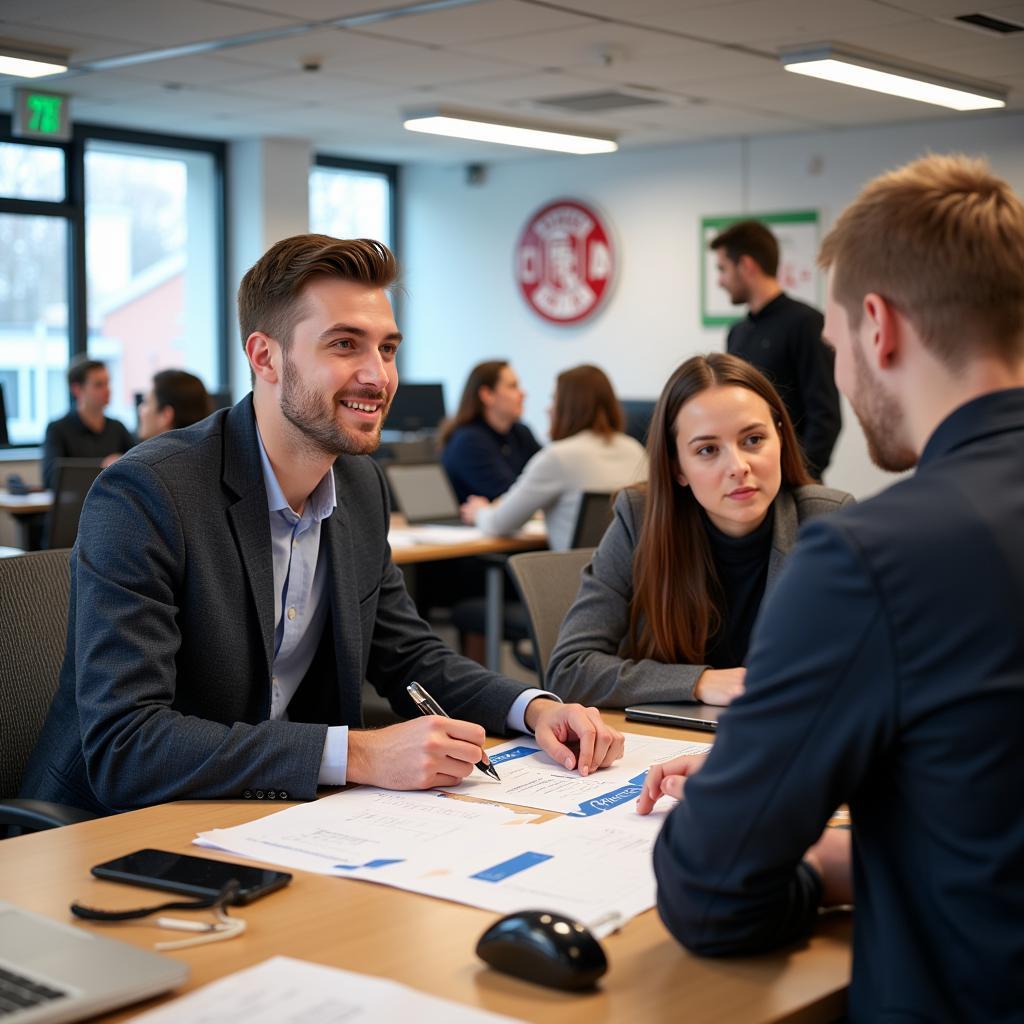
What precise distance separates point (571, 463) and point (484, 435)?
1.13 m

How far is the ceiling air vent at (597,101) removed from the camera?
7.38m

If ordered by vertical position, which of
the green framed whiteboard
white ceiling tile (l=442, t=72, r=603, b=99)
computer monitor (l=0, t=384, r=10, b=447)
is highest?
Result: white ceiling tile (l=442, t=72, r=603, b=99)

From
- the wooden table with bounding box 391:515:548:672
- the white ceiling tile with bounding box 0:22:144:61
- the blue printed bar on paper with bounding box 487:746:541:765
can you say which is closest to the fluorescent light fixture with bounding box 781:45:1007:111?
the wooden table with bounding box 391:515:548:672

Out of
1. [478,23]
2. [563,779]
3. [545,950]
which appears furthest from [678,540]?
[478,23]

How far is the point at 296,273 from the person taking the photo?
2.09m

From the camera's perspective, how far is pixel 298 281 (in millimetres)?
2084

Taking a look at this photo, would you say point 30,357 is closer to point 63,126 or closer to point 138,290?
point 138,290

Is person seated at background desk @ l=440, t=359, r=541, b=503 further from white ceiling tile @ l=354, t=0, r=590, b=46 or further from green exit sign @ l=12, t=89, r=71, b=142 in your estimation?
green exit sign @ l=12, t=89, r=71, b=142

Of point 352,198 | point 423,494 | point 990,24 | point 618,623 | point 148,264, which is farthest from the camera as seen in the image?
point 352,198

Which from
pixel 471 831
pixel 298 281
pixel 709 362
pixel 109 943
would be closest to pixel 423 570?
pixel 709 362

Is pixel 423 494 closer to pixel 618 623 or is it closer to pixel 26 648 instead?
pixel 618 623

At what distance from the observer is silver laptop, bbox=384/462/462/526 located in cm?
577

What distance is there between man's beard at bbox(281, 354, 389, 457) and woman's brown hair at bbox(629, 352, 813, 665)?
25.7 inches

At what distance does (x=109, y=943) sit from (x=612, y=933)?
459 millimetres
